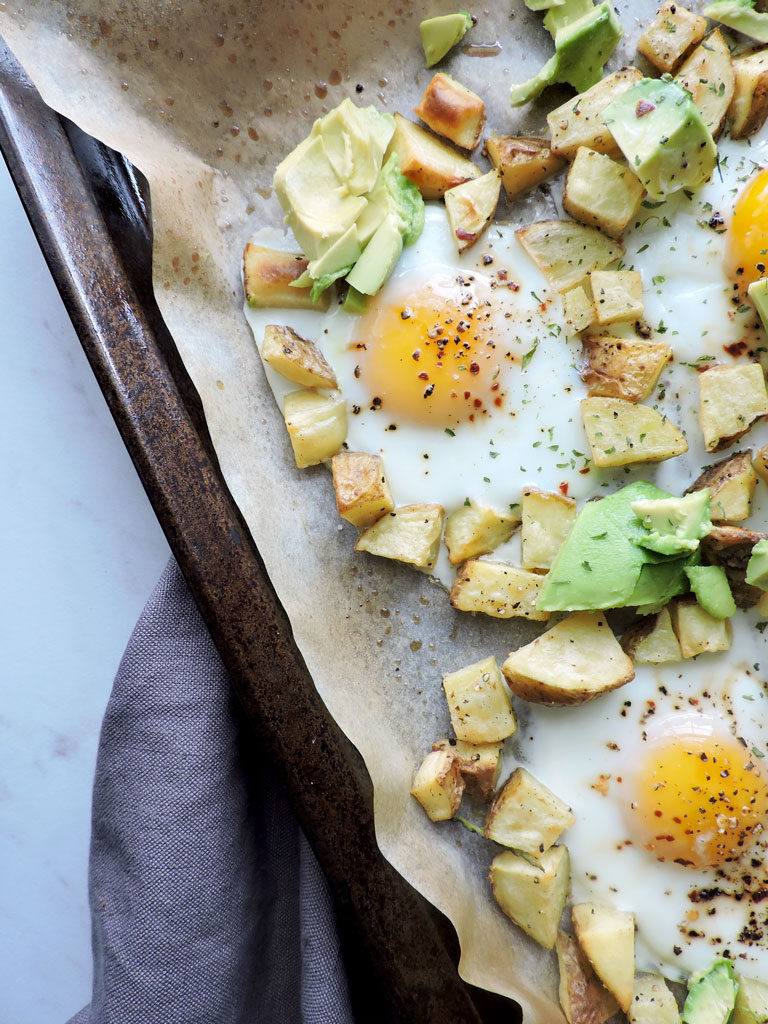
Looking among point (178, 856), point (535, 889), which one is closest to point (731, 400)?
point (535, 889)

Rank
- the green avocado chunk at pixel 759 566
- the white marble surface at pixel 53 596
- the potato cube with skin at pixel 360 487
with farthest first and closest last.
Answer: the white marble surface at pixel 53 596
the potato cube with skin at pixel 360 487
the green avocado chunk at pixel 759 566

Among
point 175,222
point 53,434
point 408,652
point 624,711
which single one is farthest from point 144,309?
point 624,711

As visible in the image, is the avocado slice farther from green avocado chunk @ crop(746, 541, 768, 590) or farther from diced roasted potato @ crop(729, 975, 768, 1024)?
diced roasted potato @ crop(729, 975, 768, 1024)

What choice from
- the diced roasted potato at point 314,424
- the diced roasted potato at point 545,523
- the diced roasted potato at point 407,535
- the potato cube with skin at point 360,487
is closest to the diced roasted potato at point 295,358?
the diced roasted potato at point 314,424

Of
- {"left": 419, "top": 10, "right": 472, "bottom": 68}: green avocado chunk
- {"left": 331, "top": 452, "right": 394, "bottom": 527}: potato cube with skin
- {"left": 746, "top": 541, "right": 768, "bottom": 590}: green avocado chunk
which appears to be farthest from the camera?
{"left": 419, "top": 10, "right": 472, "bottom": 68}: green avocado chunk

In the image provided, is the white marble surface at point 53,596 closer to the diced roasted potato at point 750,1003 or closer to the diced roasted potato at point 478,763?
the diced roasted potato at point 478,763

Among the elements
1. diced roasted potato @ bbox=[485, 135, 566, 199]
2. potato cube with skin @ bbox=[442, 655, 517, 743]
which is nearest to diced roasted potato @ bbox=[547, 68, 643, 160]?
diced roasted potato @ bbox=[485, 135, 566, 199]

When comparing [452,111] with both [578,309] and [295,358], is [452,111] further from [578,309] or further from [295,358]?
[295,358]

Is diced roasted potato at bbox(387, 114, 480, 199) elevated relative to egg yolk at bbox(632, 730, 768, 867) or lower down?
elevated
